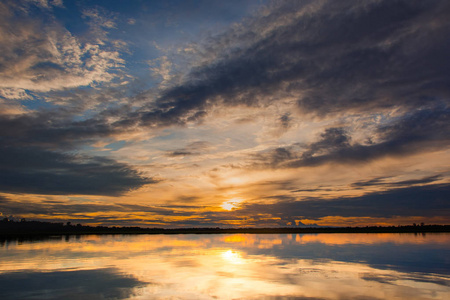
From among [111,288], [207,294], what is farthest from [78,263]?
[207,294]

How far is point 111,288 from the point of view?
1956cm

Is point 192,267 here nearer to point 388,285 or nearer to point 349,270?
point 349,270

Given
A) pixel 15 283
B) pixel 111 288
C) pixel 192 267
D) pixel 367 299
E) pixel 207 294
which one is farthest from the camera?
pixel 192 267

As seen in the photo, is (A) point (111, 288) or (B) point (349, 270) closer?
(A) point (111, 288)

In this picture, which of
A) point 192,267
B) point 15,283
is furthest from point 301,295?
point 15,283

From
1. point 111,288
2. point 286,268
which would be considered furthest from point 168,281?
point 286,268

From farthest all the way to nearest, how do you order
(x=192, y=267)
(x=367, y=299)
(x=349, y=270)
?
(x=192, y=267) → (x=349, y=270) → (x=367, y=299)

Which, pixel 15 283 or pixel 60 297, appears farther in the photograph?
pixel 15 283

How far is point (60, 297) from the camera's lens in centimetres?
1720

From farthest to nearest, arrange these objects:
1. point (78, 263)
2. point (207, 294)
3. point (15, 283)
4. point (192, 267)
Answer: point (78, 263) < point (192, 267) < point (15, 283) < point (207, 294)

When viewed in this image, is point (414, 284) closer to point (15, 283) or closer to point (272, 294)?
point (272, 294)

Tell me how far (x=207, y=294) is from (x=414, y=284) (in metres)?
14.1

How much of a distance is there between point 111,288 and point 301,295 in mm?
11724

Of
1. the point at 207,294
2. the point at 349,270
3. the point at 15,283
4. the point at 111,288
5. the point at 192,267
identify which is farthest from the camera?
the point at 192,267
